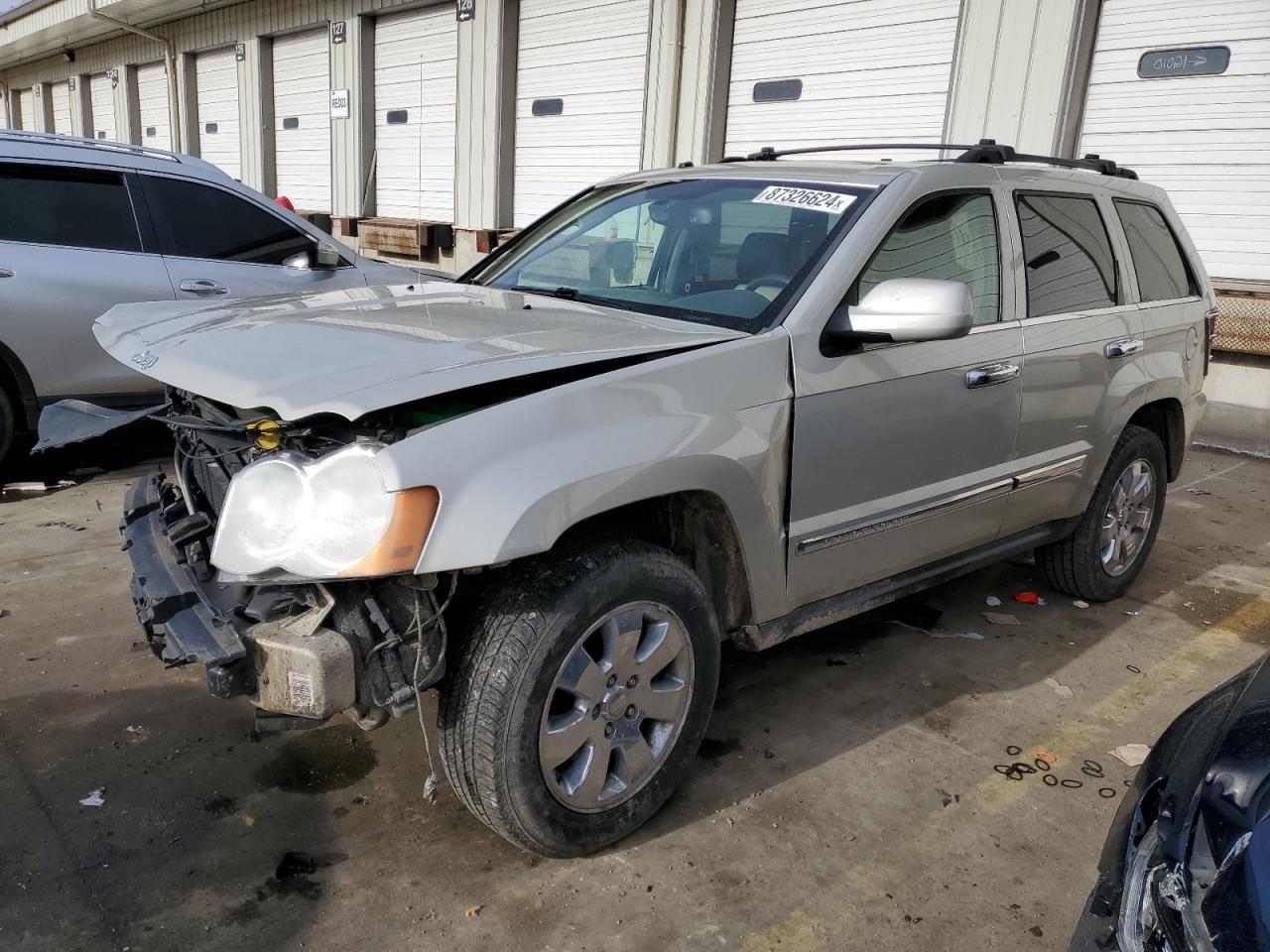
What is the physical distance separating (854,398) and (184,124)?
2053cm

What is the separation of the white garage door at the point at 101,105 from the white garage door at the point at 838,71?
60.8ft

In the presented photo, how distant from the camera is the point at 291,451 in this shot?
2.31 meters

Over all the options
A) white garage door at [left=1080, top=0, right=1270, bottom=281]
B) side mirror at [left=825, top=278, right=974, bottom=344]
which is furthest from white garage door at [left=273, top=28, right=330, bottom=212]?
side mirror at [left=825, top=278, right=974, bottom=344]

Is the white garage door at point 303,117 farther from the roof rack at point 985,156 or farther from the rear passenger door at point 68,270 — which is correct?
the roof rack at point 985,156

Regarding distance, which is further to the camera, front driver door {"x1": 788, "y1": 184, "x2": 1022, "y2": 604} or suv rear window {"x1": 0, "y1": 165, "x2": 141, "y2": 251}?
suv rear window {"x1": 0, "y1": 165, "x2": 141, "y2": 251}

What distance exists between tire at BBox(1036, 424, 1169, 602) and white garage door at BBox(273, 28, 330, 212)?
47.5 ft

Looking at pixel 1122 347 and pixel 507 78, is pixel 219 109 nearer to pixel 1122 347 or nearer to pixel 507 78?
pixel 507 78

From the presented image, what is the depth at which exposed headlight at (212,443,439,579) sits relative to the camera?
212cm

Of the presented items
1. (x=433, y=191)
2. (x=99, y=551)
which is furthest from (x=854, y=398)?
(x=433, y=191)

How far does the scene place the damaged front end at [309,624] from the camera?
7.21ft

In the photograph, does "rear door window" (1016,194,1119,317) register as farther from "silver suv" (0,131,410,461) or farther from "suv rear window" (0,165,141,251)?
"suv rear window" (0,165,141,251)

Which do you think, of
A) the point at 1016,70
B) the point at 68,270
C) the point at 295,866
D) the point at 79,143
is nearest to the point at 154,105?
the point at 79,143

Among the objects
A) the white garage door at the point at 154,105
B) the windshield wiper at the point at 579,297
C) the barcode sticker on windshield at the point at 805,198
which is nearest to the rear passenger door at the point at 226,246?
the windshield wiper at the point at 579,297

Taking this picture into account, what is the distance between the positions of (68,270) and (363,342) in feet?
13.2
